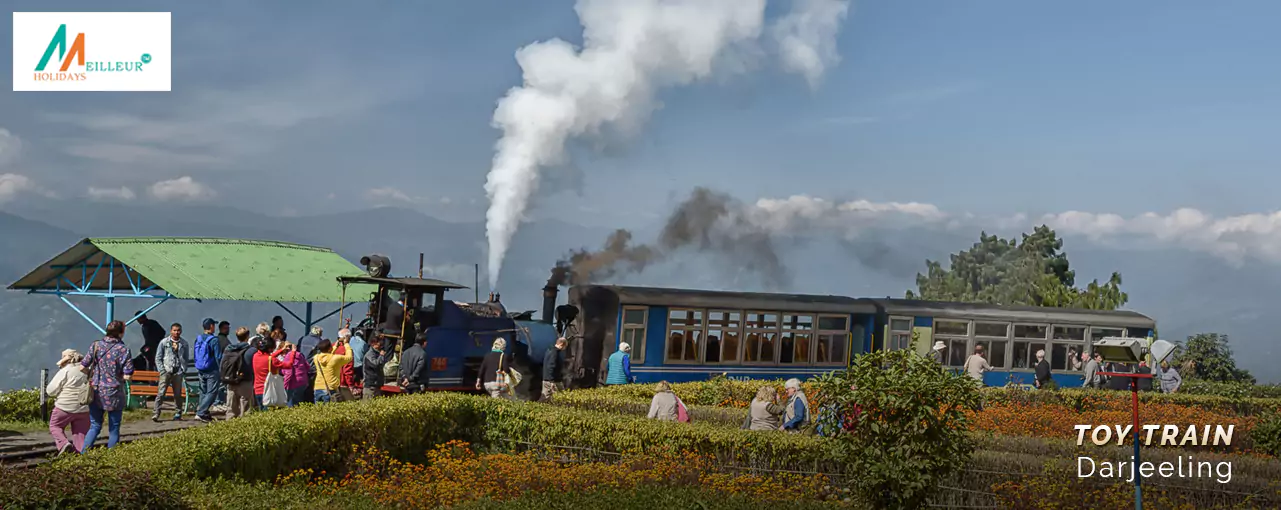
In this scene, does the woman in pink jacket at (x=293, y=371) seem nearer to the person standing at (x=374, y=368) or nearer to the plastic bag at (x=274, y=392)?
the plastic bag at (x=274, y=392)

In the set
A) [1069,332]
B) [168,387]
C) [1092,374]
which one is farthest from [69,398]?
[1069,332]

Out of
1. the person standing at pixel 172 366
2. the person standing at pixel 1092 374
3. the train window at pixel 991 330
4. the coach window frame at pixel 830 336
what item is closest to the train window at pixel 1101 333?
the person standing at pixel 1092 374

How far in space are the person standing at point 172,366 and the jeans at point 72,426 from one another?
15.1ft

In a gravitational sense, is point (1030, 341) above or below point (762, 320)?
below

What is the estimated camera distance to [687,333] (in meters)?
21.9

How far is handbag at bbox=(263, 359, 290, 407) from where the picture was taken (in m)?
16.3

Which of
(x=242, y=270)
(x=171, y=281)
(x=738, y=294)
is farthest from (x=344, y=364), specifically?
(x=738, y=294)

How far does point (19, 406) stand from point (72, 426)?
5794mm

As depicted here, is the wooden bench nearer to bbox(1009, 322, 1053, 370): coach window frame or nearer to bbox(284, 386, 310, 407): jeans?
bbox(284, 386, 310, 407): jeans

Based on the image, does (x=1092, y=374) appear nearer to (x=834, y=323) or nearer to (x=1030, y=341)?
(x=1030, y=341)

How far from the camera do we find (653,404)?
1428 cm

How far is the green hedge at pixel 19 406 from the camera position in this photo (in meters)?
17.1

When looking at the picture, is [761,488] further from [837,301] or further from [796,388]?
[837,301]

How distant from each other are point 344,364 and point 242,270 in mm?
7253
